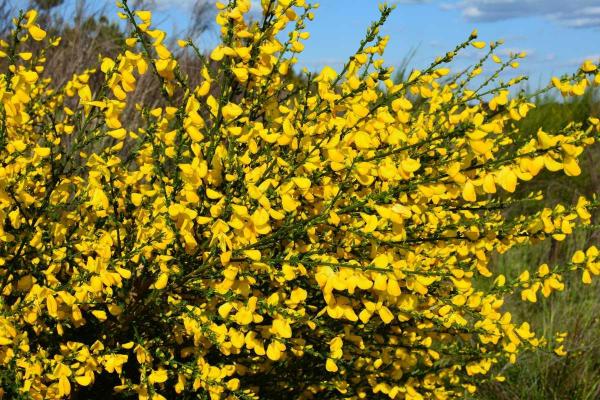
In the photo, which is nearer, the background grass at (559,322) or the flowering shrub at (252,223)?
the flowering shrub at (252,223)

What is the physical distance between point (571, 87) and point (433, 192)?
559mm

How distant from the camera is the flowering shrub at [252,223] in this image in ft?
5.51

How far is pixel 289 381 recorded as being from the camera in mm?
2584

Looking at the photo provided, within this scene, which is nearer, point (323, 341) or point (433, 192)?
point (433, 192)

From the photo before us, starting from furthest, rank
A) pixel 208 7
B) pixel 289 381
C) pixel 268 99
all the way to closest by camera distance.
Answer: pixel 208 7, pixel 289 381, pixel 268 99

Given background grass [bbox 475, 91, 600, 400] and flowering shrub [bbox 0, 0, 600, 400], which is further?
background grass [bbox 475, 91, 600, 400]

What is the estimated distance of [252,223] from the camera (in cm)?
166

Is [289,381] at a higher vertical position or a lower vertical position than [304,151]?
lower

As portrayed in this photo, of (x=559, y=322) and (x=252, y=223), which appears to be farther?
(x=559, y=322)

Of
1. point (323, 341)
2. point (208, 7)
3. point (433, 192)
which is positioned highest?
point (208, 7)

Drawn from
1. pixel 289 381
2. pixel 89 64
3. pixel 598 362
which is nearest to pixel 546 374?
pixel 598 362

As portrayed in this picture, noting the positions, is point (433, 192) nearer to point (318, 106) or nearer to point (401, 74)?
point (318, 106)

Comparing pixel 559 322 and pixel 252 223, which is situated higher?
pixel 252 223

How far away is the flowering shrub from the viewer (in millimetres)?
1680
